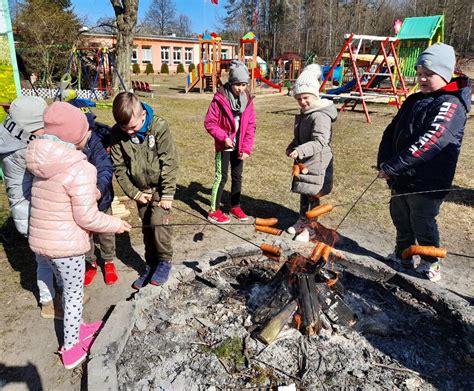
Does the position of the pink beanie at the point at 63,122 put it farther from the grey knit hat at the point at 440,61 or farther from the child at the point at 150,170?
the grey knit hat at the point at 440,61

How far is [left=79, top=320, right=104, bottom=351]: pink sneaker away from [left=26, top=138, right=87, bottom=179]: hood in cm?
129

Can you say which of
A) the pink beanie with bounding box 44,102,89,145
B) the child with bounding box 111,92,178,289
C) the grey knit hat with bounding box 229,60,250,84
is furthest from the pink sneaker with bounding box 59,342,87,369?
the grey knit hat with bounding box 229,60,250,84

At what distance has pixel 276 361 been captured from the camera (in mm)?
2494

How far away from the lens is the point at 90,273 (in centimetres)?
368

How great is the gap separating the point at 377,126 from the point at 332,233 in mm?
8094

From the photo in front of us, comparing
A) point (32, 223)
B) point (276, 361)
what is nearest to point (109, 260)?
point (32, 223)

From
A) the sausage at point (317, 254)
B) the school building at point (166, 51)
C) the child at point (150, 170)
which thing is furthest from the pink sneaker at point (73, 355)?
the school building at point (166, 51)

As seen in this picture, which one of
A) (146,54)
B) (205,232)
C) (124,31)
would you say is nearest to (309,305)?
(205,232)

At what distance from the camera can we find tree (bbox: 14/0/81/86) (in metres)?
18.1

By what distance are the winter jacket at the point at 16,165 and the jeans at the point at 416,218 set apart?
3234 mm

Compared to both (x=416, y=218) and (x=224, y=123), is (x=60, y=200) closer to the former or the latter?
(x=224, y=123)

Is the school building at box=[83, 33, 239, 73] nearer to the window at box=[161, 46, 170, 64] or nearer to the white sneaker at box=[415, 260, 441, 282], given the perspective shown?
the window at box=[161, 46, 170, 64]

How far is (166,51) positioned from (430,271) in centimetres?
4459

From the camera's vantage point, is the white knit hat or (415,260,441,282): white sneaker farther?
the white knit hat
